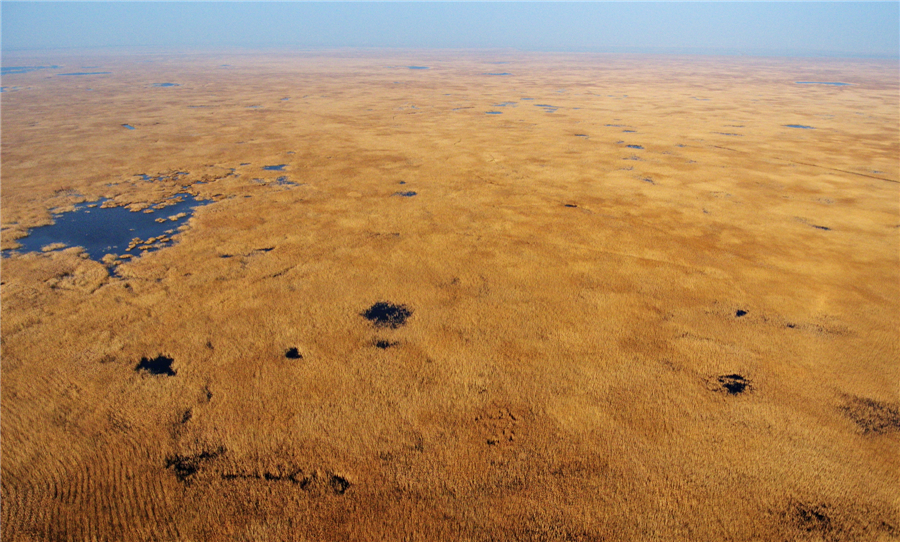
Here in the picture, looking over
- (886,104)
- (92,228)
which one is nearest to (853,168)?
(92,228)

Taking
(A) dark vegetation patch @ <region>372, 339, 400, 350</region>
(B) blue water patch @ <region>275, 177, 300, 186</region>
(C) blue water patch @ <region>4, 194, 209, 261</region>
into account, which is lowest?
(A) dark vegetation patch @ <region>372, 339, 400, 350</region>

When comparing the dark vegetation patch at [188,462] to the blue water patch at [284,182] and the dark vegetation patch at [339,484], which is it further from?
the blue water patch at [284,182]

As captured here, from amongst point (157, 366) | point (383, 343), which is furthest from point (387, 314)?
point (157, 366)

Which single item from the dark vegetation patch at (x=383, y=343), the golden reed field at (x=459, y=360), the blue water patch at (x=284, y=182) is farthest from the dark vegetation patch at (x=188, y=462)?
the blue water patch at (x=284, y=182)

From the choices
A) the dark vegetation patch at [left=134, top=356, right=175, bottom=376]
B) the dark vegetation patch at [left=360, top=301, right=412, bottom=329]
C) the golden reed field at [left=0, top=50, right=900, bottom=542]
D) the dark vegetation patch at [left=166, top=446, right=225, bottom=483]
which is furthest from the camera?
the dark vegetation patch at [left=360, top=301, right=412, bottom=329]

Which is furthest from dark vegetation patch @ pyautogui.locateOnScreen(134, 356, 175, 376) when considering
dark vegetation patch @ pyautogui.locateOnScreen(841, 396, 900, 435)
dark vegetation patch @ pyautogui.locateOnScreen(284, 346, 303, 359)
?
dark vegetation patch @ pyautogui.locateOnScreen(841, 396, 900, 435)

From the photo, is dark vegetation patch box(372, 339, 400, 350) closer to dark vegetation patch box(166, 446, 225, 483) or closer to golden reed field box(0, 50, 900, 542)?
golden reed field box(0, 50, 900, 542)

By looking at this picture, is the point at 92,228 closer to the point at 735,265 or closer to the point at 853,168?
the point at 735,265
